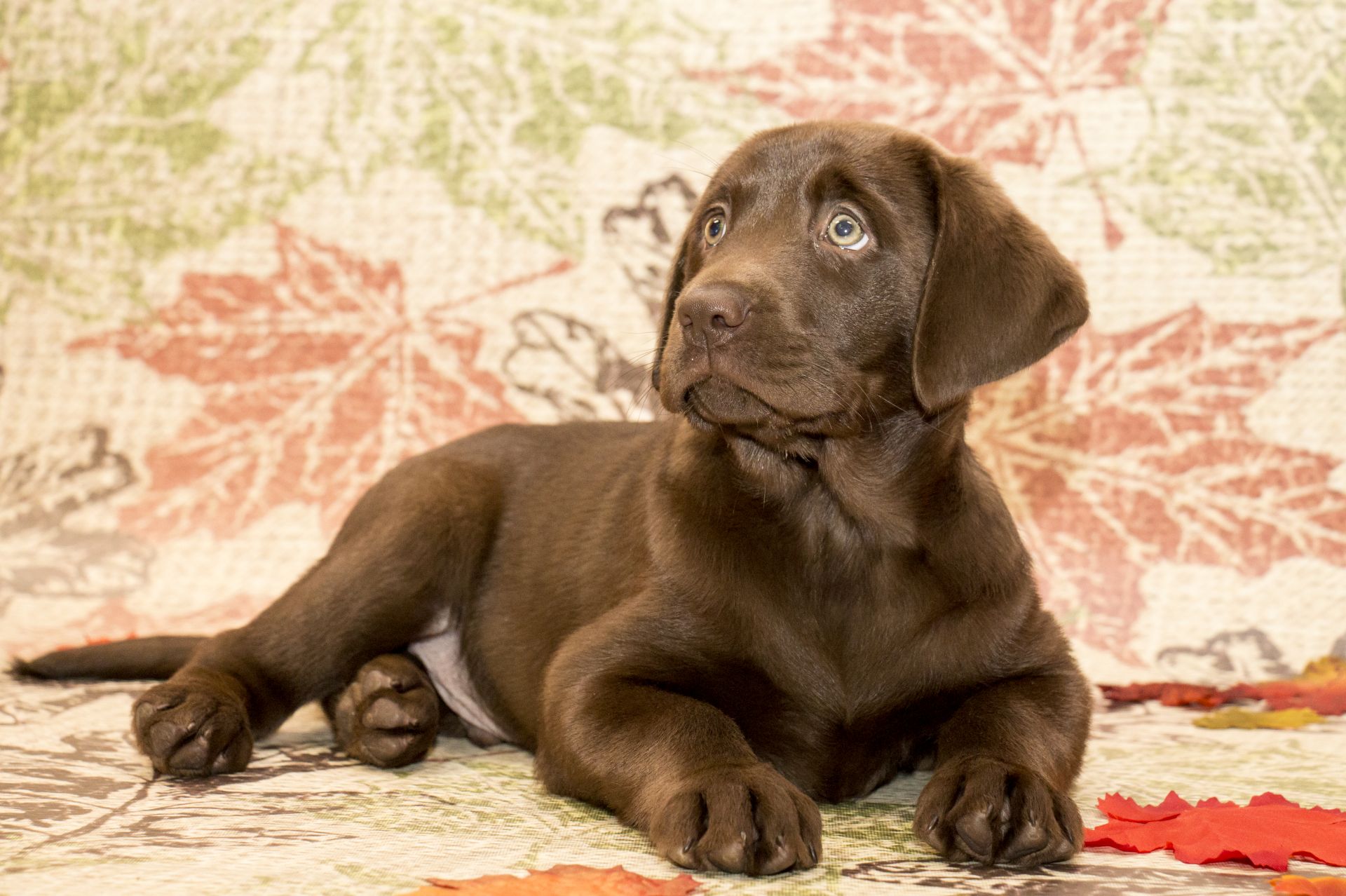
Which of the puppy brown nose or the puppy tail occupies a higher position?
the puppy brown nose

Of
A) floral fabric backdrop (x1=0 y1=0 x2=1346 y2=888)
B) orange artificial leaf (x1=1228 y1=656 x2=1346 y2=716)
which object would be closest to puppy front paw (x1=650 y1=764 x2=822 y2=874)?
orange artificial leaf (x1=1228 y1=656 x2=1346 y2=716)

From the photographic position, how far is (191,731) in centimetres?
281

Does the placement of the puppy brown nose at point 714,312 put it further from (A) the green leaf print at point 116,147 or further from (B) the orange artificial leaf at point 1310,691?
(A) the green leaf print at point 116,147

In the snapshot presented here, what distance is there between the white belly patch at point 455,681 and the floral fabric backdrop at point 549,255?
1.17 metres

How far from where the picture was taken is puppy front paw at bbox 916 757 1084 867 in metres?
2.25

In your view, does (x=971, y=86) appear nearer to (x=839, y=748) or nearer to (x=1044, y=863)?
(x=839, y=748)

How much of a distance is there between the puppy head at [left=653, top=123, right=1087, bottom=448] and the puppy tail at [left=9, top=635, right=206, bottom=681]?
154 centimetres

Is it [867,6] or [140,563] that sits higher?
[867,6]

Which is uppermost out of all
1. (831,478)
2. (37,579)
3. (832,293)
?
(832,293)

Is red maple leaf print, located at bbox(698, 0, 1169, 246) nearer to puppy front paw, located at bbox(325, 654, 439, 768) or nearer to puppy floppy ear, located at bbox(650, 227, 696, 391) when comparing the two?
puppy floppy ear, located at bbox(650, 227, 696, 391)

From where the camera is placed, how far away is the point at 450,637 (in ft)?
11.6

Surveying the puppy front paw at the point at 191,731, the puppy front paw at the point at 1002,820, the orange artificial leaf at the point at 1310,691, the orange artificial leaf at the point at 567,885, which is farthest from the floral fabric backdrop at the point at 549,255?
the orange artificial leaf at the point at 567,885

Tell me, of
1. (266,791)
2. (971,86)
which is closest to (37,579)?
(266,791)

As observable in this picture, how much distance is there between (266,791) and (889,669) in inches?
43.8
